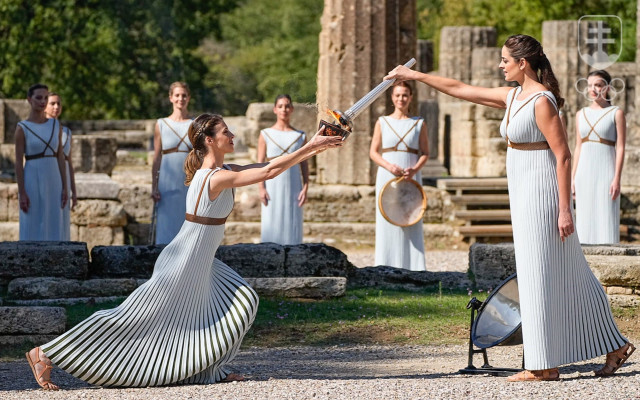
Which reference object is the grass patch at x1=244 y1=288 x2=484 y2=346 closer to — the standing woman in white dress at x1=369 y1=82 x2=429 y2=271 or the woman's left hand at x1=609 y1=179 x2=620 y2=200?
the standing woman in white dress at x1=369 y1=82 x2=429 y2=271

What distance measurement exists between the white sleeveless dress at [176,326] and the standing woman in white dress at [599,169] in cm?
564

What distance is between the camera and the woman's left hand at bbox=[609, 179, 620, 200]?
1112 centimetres

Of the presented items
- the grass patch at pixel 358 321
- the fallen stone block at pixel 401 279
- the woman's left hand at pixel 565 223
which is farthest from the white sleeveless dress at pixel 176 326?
the fallen stone block at pixel 401 279

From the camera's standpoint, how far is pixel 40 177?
11.1 metres

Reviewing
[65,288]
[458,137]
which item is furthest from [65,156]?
[458,137]

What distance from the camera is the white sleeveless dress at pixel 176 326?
615cm

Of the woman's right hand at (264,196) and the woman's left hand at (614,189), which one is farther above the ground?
the woman's left hand at (614,189)

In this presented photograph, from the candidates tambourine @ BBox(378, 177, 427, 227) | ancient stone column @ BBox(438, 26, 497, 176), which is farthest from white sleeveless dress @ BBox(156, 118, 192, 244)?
ancient stone column @ BBox(438, 26, 497, 176)

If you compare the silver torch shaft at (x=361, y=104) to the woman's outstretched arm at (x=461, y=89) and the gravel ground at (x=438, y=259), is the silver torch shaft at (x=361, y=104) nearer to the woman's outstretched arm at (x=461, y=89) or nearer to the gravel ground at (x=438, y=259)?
the woman's outstretched arm at (x=461, y=89)

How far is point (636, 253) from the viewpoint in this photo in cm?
905

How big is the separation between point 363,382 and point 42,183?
19.4 ft

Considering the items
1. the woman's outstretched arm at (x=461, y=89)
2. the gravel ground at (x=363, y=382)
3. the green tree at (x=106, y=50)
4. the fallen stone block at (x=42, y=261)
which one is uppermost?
the green tree at (x=106, y=50)

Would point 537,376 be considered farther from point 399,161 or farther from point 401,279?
point 399,161

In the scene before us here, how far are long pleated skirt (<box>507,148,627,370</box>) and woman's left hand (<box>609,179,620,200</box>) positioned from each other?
508cm
